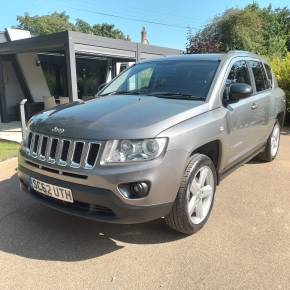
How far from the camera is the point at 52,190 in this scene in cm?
349

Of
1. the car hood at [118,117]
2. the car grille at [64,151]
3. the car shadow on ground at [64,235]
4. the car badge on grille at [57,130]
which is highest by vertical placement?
the car hood at [118,117]

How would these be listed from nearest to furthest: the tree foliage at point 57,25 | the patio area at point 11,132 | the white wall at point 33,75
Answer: the patio area at point 11,132
the white wall at point 33,75
the tree foliage at point 57,25

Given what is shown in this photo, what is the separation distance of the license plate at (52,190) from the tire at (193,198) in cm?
96

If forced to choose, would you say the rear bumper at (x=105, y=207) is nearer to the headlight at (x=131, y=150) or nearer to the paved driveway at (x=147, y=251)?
the headlight at (x=131, y=150)

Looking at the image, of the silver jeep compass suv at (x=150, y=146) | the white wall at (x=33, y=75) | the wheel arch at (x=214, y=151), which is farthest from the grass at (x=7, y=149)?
the white wall at (x=33, y=75)

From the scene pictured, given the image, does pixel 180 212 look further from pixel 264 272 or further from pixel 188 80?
pixel 188 80

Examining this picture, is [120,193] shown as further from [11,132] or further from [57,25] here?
[57,25]

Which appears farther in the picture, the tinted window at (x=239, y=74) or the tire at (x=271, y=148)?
the tire at (x=271, y=148)

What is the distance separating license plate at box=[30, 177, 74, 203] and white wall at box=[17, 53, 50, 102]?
11.7 m

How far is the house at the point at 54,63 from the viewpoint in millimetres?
10484

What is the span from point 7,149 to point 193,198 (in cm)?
574

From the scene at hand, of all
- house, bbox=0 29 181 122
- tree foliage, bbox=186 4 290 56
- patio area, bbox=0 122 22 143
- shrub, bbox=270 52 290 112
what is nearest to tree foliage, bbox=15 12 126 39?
tree foliage, bbox=186 4 290 56

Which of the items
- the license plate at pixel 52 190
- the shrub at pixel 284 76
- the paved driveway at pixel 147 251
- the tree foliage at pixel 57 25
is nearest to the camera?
the paved driveway at pixel 147 251

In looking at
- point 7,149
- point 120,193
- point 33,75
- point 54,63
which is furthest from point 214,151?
point 54,63
